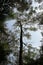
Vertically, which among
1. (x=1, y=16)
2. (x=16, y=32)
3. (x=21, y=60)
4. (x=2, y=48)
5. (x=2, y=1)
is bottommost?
(x=21, y=60)

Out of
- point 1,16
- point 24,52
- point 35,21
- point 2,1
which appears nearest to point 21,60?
point 24,52

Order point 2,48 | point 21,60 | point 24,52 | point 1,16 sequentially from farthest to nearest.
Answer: point 24,52 → point 21,60 → point 2,48 → point 1,16

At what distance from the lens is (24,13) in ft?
41.9

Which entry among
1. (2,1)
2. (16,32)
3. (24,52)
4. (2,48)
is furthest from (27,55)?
(2,1)

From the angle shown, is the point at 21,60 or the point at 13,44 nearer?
the point at 21,60

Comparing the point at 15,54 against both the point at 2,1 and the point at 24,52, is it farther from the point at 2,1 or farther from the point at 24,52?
the point at 2,1

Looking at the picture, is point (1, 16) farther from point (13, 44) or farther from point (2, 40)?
point (13, 44)

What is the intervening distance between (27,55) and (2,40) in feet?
8.49

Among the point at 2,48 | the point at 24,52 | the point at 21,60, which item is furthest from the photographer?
the point at 24,52

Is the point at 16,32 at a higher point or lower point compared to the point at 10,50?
higher

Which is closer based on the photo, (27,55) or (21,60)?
(21,60)

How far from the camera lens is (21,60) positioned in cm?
1261

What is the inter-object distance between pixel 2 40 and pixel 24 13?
7.58 feet

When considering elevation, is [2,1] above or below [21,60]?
above
